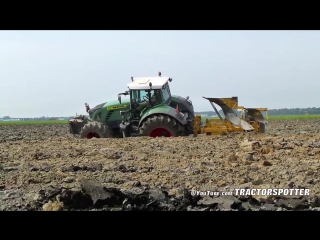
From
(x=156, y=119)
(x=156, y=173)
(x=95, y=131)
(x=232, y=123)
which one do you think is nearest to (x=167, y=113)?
(x=156, y=119)

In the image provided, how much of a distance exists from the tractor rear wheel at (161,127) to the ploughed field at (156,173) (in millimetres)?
357

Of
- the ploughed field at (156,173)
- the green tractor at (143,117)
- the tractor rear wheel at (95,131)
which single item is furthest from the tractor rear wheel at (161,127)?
the tractor rear wheel at (95,131)

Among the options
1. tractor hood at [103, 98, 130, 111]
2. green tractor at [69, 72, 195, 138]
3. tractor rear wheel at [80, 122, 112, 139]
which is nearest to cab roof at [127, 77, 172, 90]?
green tractor at [69, 72, 195, 138]

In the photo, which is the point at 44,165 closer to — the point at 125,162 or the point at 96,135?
the point at 125,162

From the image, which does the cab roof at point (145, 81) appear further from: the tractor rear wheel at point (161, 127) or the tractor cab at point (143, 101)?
the tractor rear wheel at point (161, 127)

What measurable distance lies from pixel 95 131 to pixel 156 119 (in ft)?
3.65

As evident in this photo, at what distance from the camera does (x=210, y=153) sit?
5629mm

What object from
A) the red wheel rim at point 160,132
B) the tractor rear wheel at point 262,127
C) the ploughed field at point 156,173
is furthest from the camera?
the tractor rear wheel at point 262,127

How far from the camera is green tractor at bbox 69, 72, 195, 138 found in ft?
23.3

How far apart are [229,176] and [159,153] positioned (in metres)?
1.31

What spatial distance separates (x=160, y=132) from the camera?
24.0 feet

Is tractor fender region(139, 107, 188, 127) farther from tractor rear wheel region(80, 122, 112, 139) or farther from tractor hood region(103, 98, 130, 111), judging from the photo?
tractor rear wheel region(80, 122, 112, 139)

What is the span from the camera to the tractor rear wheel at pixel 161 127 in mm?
7160
